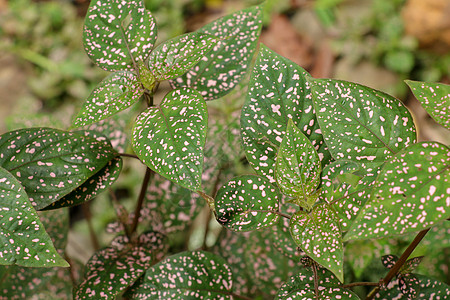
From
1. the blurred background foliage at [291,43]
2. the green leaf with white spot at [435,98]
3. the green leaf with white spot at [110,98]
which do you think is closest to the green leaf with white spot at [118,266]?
the green leaf with white spot at [110,98]

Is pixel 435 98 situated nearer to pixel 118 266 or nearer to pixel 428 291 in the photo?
pixel 428 291

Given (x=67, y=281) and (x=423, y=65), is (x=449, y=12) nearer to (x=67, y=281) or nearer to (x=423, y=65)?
(x=423, y=65)

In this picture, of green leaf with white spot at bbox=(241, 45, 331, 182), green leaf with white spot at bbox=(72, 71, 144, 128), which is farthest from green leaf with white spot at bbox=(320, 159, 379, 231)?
green leaf with white spot at bbox=(72, 71, 144, 128)

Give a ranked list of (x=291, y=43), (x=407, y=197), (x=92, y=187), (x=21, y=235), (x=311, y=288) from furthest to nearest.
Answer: (x=291, y=43) → (x=92, y=187) → (x=311, y=288) → (x=21, y=235) → (x=407, y=197)

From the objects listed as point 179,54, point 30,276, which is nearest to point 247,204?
point 179,54

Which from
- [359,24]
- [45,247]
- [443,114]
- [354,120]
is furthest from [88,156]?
[359,24]
